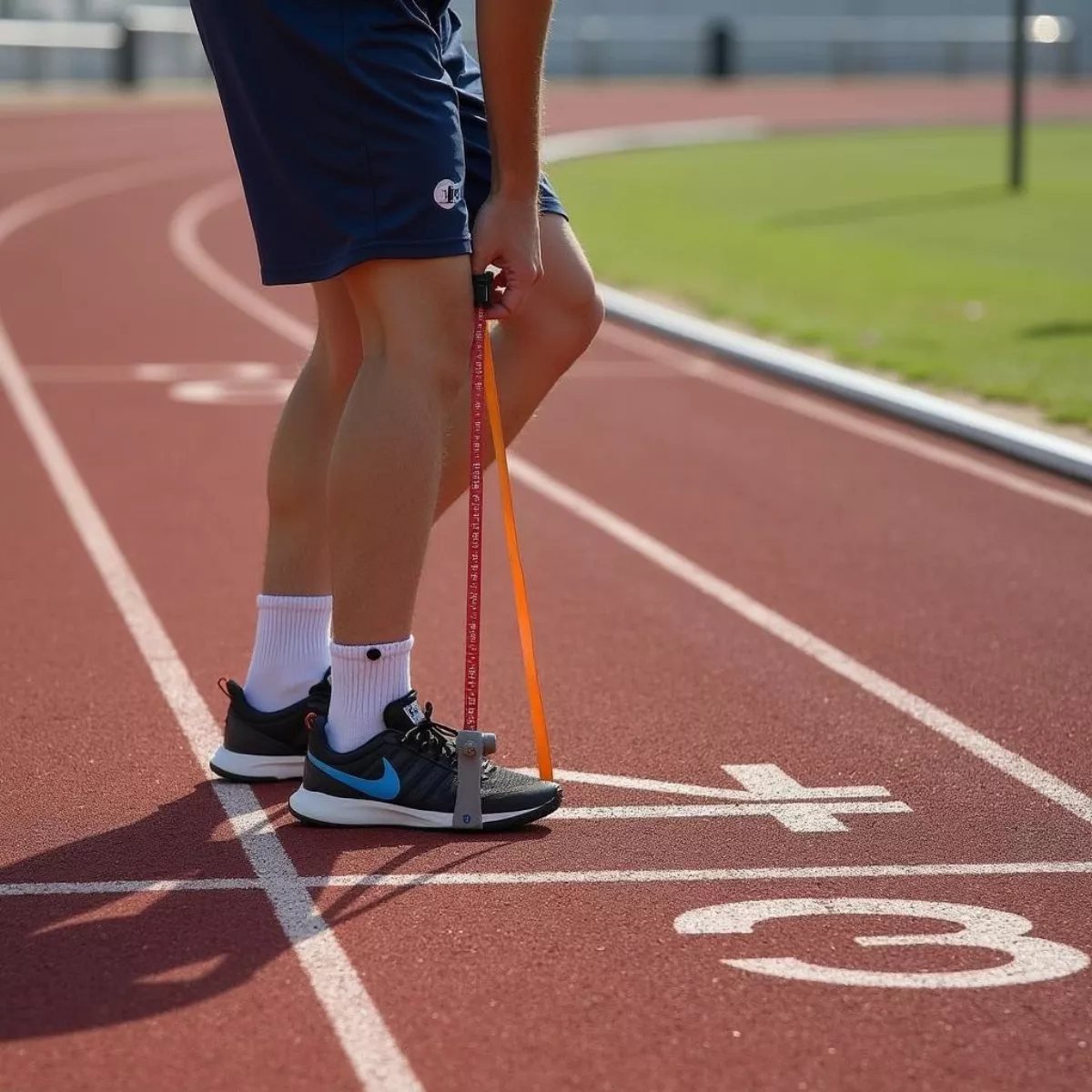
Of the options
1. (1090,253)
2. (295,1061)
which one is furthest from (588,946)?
(1090,253)

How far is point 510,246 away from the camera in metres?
3.76

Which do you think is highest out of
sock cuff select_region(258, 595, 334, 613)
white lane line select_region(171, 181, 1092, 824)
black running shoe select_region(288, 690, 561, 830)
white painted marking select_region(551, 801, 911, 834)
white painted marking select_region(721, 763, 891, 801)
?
sock cuff select_region(258, 595, 334, 613)

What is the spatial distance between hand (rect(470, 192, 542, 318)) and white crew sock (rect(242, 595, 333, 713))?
0.76 metres

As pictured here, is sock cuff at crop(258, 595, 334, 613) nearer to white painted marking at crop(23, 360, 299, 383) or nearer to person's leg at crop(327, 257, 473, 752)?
person's leg at crop(327, 257, 473, 752)

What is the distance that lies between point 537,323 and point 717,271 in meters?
11.4

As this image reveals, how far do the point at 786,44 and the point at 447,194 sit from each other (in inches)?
2167

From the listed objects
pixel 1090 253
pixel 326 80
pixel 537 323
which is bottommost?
pixel 1090 253

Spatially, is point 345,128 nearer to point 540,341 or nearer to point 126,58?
point 540,341

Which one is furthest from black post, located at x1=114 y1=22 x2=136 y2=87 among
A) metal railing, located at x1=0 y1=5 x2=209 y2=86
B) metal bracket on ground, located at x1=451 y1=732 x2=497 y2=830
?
metal bracket on ground, located at x1=451 y1=732 x2=497 y2=830

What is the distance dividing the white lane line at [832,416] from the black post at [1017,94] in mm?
10060

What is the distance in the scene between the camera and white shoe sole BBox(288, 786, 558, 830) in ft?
12.3

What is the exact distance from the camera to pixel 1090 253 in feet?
52.7

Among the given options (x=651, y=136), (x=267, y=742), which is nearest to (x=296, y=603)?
A: (x=267, y=742)

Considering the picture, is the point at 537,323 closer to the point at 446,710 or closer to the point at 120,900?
the point at 446,710
